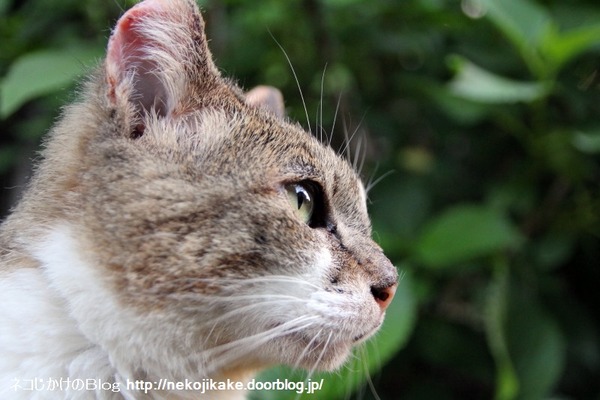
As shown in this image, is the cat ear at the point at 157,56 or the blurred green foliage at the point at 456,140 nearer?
the cat ear at the point at 157,56

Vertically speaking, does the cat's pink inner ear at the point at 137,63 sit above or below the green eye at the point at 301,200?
above

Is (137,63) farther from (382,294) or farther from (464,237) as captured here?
(464,237)

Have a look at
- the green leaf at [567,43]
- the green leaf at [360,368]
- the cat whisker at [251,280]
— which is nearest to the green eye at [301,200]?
the cat whisker at [251,280]

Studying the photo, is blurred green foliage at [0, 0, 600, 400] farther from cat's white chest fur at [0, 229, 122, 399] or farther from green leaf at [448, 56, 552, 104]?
cat's white chest fur at [0, 229, 122, 399]

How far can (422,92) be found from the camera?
201 cm

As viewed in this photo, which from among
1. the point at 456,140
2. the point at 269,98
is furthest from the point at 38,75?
the point at 456,140

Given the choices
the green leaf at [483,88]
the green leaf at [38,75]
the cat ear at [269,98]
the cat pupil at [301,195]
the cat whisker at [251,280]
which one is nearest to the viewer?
the cat whisker at [251,280]

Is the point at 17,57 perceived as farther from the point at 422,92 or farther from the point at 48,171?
the point at 422,92

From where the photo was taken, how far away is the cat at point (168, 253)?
3.33 feet

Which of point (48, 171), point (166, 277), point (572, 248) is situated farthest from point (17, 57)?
point (572, 248)

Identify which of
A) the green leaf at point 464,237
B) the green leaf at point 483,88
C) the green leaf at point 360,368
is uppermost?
the green leaf at point 483,88

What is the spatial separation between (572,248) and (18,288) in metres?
1.50

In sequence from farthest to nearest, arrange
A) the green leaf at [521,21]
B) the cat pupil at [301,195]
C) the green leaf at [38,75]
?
1. the green leaf at [521,21]
2. the green leaf at [38,75]
3. the cat pupil at [301,195]

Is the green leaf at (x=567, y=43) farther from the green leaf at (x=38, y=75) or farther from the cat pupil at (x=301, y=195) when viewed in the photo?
the green leaf at (x=38, y=75)
